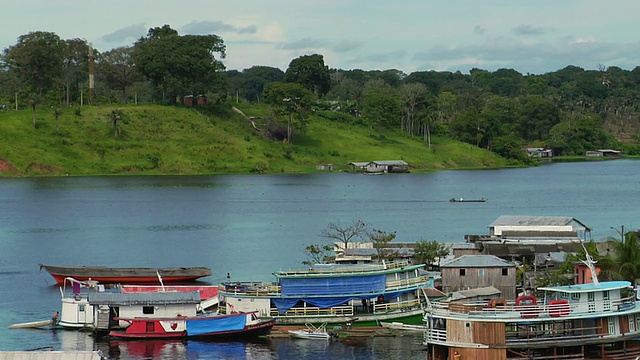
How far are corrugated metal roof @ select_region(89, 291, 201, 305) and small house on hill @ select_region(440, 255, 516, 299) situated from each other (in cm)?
1594

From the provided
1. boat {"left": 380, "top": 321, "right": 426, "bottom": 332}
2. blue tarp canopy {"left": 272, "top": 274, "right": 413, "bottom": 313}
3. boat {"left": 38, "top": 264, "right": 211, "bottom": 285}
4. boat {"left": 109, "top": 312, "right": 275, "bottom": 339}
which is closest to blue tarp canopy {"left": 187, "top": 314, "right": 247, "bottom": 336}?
boat {"left": 109, "top": 312, "right": 275, "bottom": 339}

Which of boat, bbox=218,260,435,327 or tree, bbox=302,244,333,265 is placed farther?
tree, bbox=302,244,333,265

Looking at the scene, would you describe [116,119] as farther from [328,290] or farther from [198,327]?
[328,290]

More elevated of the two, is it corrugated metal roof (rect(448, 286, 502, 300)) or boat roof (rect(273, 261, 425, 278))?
boat roof (rect(273, 261, 425, 278))

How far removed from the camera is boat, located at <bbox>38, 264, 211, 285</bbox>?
82.9m

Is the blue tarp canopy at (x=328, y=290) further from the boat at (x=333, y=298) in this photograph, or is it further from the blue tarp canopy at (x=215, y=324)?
the blue tarp canopy at (x=215, y=324)

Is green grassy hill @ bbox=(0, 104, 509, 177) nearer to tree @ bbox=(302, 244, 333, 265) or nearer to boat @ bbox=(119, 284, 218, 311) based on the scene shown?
tree @ bbox=(302, 244, 333, 265)

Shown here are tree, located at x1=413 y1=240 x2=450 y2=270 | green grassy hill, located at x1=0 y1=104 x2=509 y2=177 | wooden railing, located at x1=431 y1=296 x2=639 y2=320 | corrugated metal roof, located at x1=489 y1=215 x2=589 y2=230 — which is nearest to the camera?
wooden railing, located at x1=431 y1=296 x2=639 y2=320

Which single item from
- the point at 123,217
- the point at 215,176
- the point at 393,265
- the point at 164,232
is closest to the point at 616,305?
the point at 393,265

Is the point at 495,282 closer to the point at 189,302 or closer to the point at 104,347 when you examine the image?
the point at 189,302

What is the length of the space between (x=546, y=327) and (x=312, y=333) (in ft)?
55.2

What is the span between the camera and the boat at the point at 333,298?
6241cm

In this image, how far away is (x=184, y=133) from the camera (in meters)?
197

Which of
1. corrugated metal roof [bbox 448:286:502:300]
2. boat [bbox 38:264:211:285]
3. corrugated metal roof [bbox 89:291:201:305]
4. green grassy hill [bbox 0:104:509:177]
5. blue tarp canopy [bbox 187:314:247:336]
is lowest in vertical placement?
blue tarp canopy [bbox 187:314:247:336]
